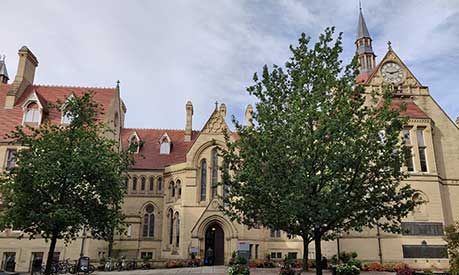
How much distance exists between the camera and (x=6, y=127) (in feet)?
109

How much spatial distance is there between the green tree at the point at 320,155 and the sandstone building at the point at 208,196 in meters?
14.1

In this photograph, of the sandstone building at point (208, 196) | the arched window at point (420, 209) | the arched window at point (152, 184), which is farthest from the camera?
the arched window at point (152, 184)

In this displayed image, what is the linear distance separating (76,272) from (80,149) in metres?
10.9

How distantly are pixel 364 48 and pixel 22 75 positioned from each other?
4930 cm

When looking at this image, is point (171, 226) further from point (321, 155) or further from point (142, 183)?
point (321, 155)

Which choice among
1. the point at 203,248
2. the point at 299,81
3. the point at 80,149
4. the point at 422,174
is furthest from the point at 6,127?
the point at 422,174

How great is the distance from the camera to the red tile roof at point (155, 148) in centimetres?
4238

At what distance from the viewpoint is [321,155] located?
15.2m

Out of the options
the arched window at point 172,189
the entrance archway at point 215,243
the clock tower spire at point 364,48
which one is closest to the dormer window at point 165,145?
the arched window at point 172,189

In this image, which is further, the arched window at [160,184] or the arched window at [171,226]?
the arched window at [160,184]

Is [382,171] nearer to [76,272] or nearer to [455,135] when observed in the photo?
[76,272]

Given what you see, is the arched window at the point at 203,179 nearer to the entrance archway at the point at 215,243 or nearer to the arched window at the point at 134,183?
the entrance archway at the point at 215,243

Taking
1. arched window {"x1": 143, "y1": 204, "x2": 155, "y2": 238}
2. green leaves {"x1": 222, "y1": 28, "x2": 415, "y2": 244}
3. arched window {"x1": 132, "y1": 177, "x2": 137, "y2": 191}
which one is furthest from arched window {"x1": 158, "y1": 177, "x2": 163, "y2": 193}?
green leaves {"x1": 222, "y1": 28, "x2": 415, "y2": 244}

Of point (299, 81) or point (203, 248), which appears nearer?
point (299, 81)
